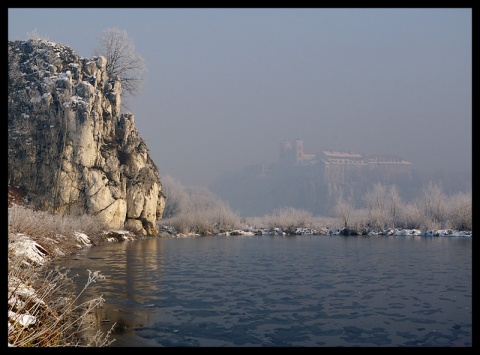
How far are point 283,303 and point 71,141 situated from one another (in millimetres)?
44201

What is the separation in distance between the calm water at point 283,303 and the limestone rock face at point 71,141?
26.1 m

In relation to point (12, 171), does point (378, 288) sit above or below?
below

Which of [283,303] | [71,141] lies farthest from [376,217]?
[283,303]

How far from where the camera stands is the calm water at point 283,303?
38.7ft

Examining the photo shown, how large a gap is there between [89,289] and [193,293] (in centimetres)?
422

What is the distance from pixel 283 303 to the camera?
16.3 m

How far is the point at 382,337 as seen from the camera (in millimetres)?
11898

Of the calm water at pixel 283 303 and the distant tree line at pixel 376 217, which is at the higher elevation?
the distant tree line at pixel 376 217

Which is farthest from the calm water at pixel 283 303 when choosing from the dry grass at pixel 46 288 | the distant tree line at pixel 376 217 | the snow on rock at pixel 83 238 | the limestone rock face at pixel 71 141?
the distant tree line at pixel 376 217

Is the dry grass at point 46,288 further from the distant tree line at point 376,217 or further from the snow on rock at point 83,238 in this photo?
the distant tree line at point 376,217

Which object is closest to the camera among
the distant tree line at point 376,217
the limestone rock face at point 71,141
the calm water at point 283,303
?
the calm water at point 283,303
